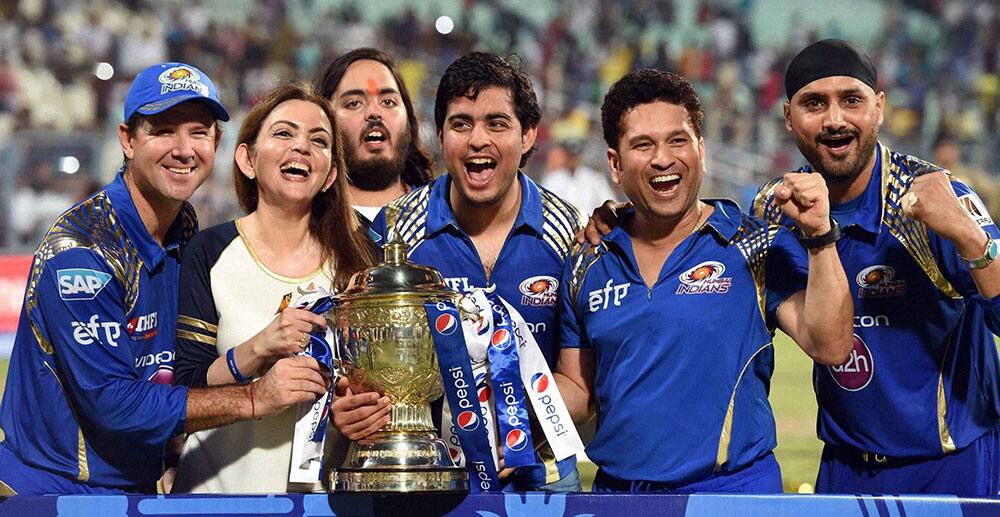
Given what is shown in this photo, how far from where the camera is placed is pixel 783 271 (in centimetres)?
324

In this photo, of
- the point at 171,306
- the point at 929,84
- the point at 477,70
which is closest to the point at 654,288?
the point at 477,70

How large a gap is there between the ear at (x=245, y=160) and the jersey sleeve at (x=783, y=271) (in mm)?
1524

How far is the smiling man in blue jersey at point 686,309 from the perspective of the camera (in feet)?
10.2

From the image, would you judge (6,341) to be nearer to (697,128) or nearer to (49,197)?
(49,197)

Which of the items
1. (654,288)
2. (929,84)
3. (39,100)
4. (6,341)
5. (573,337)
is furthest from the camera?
(929,84)

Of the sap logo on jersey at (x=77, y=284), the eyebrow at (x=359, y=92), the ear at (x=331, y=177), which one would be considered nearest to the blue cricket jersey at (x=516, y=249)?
the ear at (x=331, y=177)

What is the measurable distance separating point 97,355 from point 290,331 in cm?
59

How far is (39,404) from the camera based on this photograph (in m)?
3.40

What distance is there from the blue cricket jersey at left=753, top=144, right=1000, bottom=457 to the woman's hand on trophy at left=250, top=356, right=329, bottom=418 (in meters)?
1.52

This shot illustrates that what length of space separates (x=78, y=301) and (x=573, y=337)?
1363 millimetres

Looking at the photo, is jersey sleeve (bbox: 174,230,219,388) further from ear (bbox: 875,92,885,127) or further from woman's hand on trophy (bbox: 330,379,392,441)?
ear (bbox: 875,92,885,127)

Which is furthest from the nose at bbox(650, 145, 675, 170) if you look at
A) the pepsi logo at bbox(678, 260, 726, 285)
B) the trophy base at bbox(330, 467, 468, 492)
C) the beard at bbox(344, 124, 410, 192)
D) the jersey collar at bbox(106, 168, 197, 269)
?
the beard at bbox(344, 124, 410, 192)

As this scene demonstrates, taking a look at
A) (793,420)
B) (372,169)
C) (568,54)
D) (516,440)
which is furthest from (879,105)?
(568,54)

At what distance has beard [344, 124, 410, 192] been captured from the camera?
5.05m
